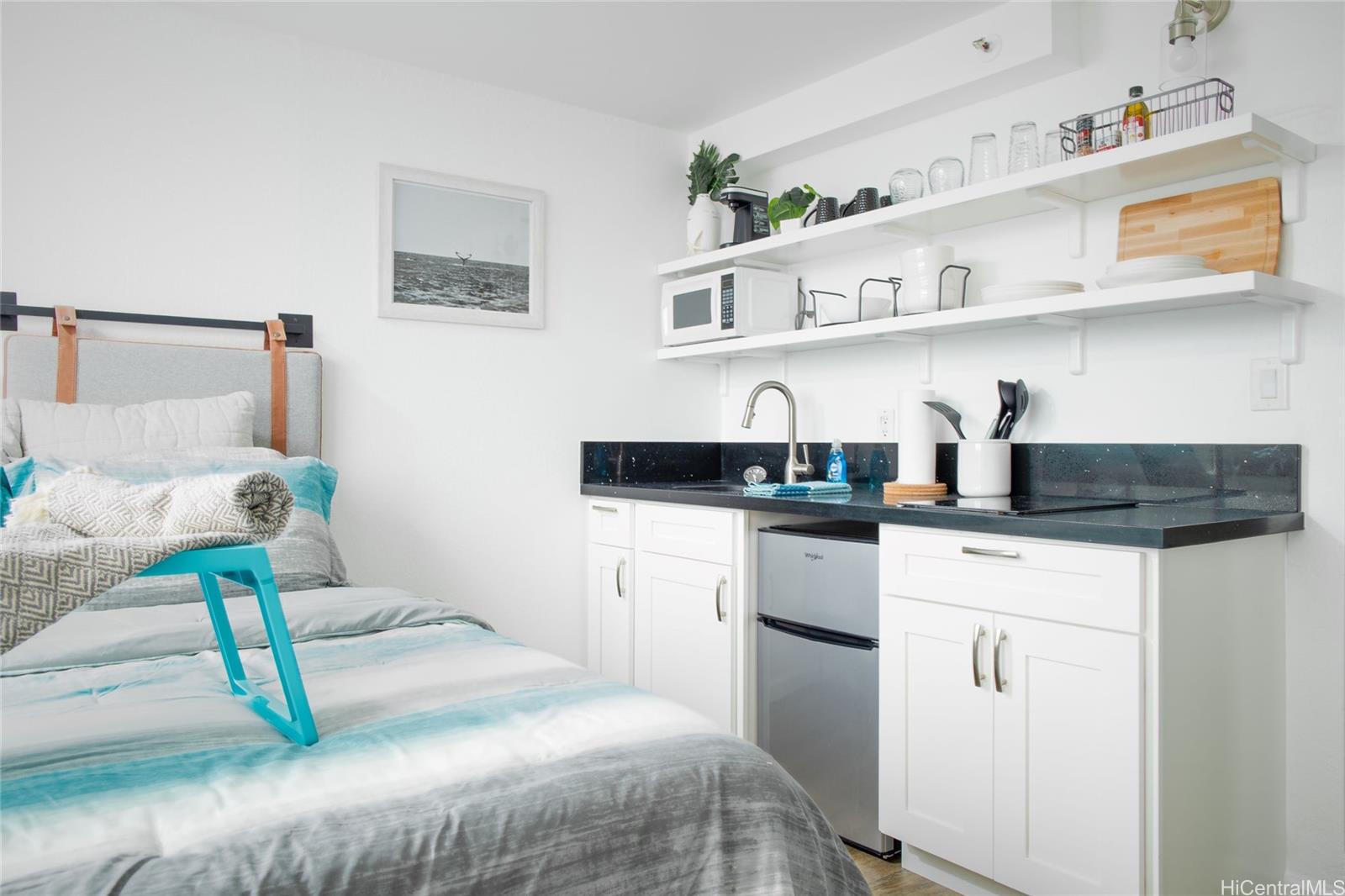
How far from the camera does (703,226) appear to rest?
350 centimetres

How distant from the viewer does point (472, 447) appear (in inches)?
127

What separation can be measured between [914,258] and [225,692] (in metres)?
2.29

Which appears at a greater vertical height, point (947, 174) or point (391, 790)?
point (947, 174)

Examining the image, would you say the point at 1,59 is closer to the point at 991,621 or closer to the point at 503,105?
the point at 503,105

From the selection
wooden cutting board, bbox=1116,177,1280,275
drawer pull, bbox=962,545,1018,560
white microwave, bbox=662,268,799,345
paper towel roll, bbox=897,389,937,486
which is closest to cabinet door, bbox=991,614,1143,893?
drawer pull, bbox=962,545,1018,560

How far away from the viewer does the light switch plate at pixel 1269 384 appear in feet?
7.05

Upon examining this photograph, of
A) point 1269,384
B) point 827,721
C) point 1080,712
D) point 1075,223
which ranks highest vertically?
point 1075,223

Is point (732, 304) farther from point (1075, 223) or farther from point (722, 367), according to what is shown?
point (1075, 223)

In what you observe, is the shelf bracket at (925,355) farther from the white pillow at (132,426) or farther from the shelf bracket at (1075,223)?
the white pillow at (132,426)

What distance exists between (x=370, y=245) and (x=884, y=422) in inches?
74.9

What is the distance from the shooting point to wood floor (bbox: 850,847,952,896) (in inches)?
85.5

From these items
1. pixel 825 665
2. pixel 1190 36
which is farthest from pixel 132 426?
pixel 1190 36

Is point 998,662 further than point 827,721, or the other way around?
point 827,721

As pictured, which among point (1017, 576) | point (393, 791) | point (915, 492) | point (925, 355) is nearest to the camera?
point (393, 791)
